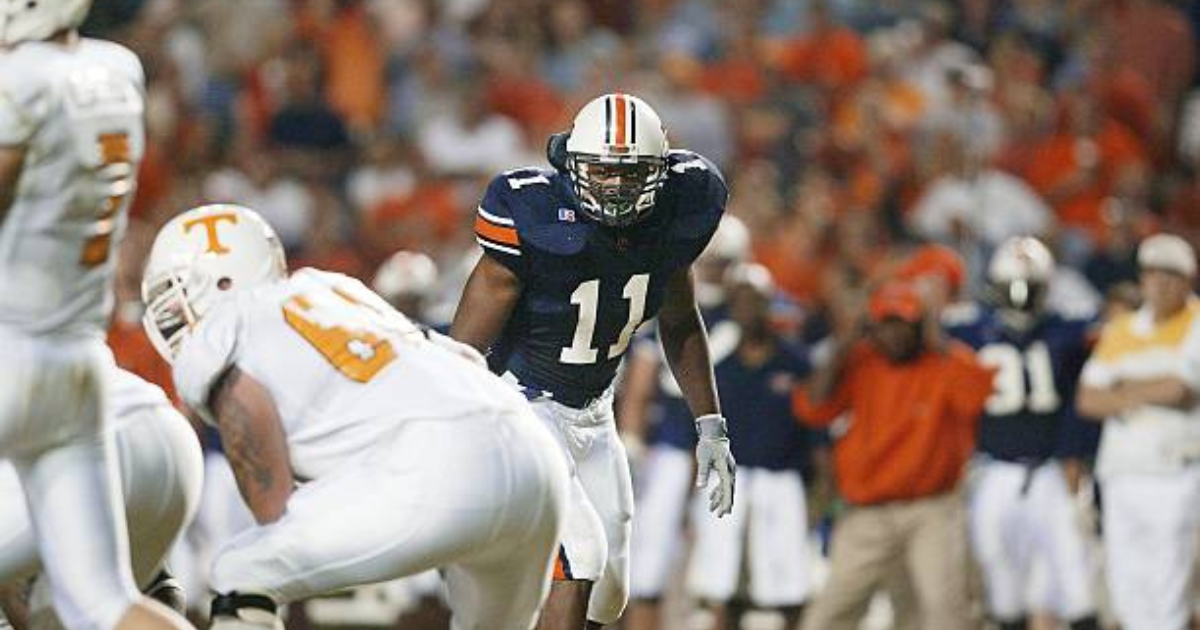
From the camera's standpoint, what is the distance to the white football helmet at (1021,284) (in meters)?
10.2

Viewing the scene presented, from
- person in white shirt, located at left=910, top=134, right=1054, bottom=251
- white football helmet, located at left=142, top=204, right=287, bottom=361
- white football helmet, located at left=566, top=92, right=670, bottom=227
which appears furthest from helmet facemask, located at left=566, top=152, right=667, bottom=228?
person in white shirt, located at left=910, top=134, right=1054, bottom=251

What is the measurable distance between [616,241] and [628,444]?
3.92 m

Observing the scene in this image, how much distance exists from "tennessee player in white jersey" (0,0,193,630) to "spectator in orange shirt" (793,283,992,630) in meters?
4.90

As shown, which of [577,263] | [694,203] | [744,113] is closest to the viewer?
[577,263]

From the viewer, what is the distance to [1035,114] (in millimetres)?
13156

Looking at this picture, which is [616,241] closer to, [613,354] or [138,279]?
[613,354]

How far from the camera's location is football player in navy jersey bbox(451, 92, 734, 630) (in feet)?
21.4

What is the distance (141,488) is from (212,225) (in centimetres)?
Answer: 65

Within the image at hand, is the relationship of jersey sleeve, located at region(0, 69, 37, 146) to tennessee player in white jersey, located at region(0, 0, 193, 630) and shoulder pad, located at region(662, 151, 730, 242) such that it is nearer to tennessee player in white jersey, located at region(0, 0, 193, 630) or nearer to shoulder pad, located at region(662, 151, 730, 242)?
tennessee player in white jersey, located at region(0, 0, 193, 630)

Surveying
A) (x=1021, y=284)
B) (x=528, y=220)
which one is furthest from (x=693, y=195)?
(x=1021, y=284)

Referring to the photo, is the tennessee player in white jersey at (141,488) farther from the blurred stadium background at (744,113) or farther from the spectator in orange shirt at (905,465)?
the blurred stadium background at (744,113)

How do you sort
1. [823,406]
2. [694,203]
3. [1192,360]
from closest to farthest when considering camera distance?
[694,203]
[1192,360]
[823,406]

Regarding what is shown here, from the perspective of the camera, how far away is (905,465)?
32.1ft

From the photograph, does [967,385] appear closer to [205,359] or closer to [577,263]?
[577,263]
